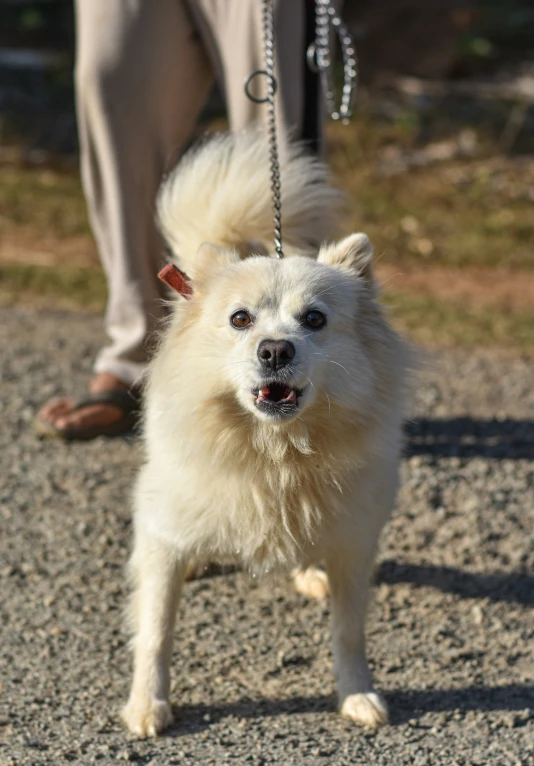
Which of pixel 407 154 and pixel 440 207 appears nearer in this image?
pixel 440 207

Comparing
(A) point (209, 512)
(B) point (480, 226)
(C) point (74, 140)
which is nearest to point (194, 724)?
(A) point (209, 512)

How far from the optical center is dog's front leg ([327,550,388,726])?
274 centimetres

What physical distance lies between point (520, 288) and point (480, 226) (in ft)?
4.43

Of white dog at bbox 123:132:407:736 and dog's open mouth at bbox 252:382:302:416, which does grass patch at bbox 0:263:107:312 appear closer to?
white dog at bbox 123:132:407:736

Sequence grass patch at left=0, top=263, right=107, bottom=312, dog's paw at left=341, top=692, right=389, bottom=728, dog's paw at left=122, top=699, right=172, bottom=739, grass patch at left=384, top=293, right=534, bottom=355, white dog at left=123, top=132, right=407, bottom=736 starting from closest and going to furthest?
white dog at left=123, top=132, right=407, bottom=736
dog's paw at left=122, top=699, right=172, bottom=739
dog's paw at left=341, top=692, right=389, bottom=728
grass patch at left=384, top=293, right=534, bottom=355
grass patch at left=0, top=263, right=107, bottom=312

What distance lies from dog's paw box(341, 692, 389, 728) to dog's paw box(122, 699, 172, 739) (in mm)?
518

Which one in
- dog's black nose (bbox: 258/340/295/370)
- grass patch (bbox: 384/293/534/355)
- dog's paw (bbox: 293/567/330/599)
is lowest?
dog's paw (bbox: 293/567/330/599)

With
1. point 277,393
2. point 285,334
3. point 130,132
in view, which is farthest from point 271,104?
point 277,393

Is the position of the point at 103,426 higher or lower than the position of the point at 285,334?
lower

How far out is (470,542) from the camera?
3697 mm

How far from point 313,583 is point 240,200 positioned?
1.38 metres

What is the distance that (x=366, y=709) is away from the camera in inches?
Result: 108

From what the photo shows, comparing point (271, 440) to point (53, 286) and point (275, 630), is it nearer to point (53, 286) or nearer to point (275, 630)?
point (275, 630)

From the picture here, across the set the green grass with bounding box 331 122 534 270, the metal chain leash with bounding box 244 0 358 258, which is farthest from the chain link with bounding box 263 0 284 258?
the green grass with bounding box 331 122 534 270
